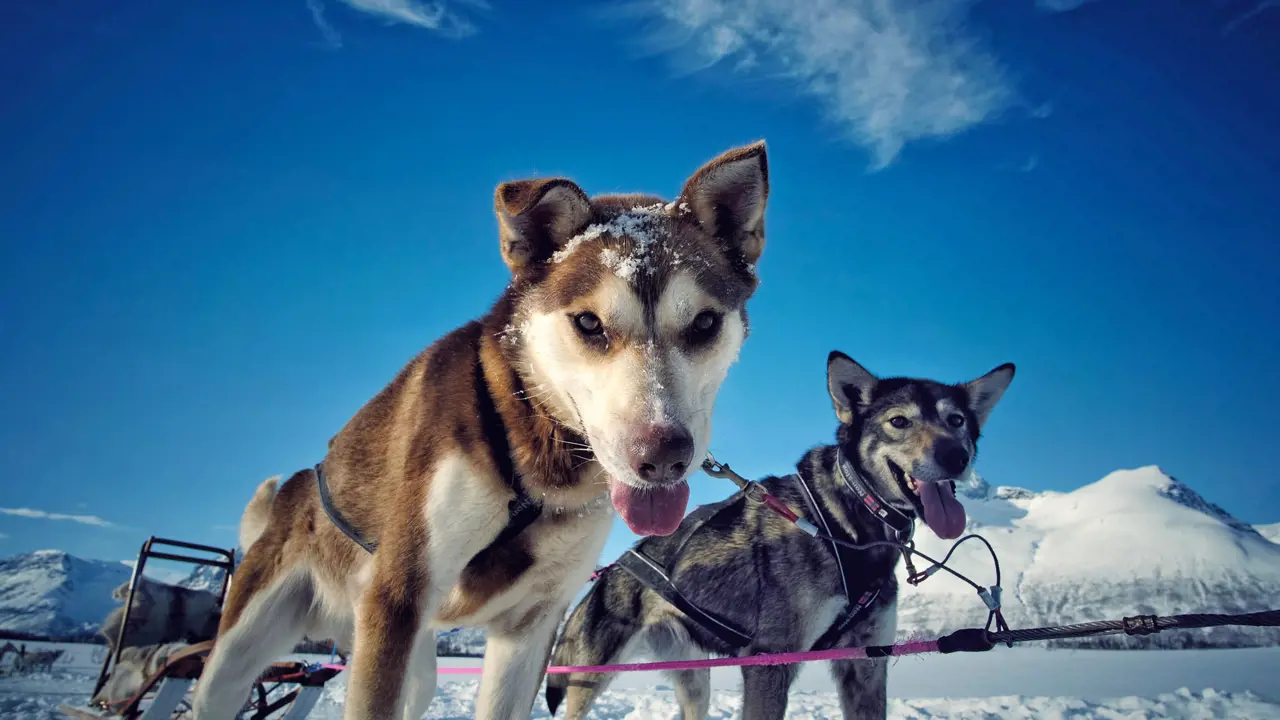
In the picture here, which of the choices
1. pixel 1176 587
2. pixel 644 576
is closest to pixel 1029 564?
pixel 1176 587

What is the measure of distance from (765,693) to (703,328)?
2650 mm

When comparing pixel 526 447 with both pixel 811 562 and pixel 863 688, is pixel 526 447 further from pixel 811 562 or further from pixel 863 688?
pixel 863 688

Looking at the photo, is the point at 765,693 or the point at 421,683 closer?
the point at 421,683

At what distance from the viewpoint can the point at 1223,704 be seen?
6020 mm

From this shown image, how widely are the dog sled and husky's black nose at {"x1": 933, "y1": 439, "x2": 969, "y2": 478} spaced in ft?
13.4

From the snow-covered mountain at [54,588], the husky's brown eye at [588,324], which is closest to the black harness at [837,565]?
the husky's brown eye at [588,324]

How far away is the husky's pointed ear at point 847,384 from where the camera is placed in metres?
4.89

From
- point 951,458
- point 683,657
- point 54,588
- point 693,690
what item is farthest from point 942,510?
point 54,588

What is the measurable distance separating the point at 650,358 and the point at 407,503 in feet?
3.44

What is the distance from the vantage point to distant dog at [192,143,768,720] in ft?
7.09

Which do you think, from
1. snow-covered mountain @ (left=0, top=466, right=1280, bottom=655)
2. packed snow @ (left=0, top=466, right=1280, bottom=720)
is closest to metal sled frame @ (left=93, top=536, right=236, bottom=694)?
packed snow @ (left=0, top=466, right=1280, bottom=720)

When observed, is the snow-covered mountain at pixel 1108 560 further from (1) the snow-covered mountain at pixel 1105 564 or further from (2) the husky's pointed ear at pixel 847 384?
(2) the husky's pointed ear at pixel 847 384

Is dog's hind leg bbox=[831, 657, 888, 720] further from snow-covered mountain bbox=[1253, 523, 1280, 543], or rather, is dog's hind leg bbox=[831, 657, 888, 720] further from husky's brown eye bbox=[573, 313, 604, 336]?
snow-covered mountain bbox=[1253, 523, 1280, 543]

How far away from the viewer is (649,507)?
2.10 m
